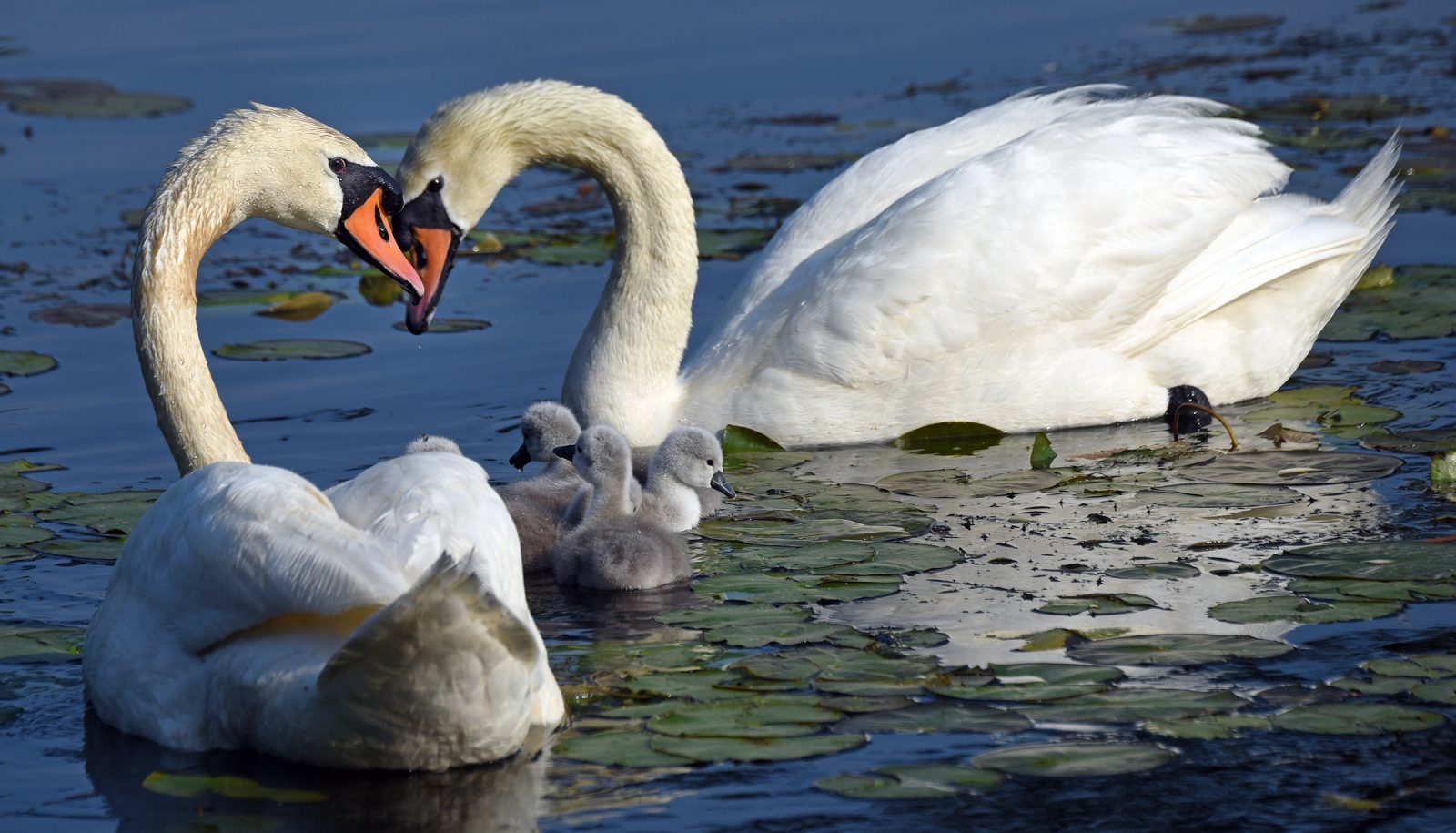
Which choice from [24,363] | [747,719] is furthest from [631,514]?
[24,363]

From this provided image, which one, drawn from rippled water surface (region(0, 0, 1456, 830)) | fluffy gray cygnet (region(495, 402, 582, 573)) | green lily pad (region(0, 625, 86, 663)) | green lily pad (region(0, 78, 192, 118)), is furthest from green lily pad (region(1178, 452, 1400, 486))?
green lily pad (region(0, 78, 192, 118))

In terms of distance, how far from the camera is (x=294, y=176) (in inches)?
242

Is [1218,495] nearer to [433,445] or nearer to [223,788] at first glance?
[433,445]

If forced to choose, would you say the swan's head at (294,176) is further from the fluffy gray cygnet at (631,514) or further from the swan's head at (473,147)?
the swan's head at (473,147)

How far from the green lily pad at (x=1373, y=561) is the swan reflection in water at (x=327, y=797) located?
2.24 meters

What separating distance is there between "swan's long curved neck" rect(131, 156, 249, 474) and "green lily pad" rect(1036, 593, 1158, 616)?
2.29 m

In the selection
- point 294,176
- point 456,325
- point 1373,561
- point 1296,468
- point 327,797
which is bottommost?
point 327,797

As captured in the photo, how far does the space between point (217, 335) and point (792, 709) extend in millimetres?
5531

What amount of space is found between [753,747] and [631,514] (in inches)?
72.9

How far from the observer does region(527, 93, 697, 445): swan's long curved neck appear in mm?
8055

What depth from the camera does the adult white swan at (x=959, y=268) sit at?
25.1 feet

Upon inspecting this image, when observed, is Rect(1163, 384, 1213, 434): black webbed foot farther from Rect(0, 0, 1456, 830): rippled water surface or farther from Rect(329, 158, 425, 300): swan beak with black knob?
Rect(329, 158, 425, 300): swan beak with black knob

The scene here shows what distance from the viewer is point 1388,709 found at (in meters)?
4.68

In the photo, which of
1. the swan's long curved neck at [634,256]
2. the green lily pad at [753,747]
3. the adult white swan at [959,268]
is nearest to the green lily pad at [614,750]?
the green lily pad at [753,747]
